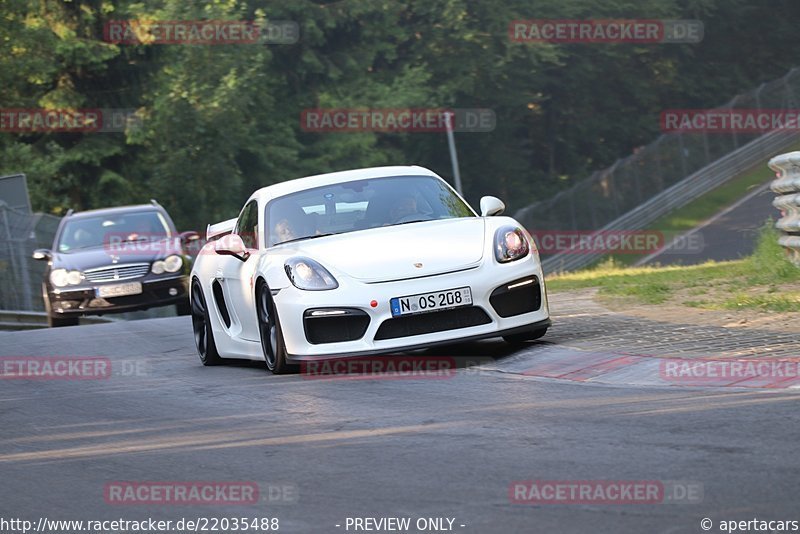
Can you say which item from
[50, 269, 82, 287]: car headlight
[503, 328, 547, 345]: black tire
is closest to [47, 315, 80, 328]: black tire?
[50, 269, 82, 287]: car headlight

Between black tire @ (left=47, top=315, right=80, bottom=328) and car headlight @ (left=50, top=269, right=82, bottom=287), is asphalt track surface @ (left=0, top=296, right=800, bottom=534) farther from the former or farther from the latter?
black tire @ (left=47, top=315, right=80, bottom=328)

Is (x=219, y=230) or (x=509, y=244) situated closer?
(x=509, y=244)

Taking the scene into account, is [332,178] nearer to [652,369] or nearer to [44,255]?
[652,369]

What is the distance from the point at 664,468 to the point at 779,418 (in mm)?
1156

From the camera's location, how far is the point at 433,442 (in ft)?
22.7

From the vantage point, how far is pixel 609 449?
21.0 ft

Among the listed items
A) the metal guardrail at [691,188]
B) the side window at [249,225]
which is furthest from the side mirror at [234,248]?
the metal guardrail at [691,188]

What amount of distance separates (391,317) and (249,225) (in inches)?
90.6

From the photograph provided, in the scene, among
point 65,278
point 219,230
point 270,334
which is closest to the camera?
point 270,334

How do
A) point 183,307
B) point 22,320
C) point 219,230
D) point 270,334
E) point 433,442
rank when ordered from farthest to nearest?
point 22,320, point 183,307, point 219,230, point 270,334, point 433,442

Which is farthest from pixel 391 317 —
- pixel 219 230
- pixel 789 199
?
pixel 789 199

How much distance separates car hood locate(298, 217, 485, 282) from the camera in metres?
9.74

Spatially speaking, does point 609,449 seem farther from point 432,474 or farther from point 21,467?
point 21,467

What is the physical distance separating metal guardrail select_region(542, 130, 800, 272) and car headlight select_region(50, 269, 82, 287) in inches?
1007
